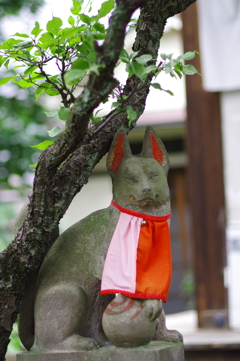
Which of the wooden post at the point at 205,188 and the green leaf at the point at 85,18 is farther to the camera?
the wooden post at the point at 205,188

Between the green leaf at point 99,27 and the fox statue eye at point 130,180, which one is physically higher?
the green leaf at point 99,27

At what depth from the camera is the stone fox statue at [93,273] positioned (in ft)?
6.28

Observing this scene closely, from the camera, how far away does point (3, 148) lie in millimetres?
5648

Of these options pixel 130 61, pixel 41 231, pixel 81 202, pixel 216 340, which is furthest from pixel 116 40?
pixel 81 202

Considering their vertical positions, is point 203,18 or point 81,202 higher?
point 203,18


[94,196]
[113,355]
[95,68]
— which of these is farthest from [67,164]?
[94,196]

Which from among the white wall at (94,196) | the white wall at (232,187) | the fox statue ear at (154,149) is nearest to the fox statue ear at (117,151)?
the fox statue ear at (154,149)

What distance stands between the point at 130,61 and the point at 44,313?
0.99 m

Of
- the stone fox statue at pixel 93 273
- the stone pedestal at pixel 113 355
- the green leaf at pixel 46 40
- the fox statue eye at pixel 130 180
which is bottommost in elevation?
the stone pedestal at pixel 113 355

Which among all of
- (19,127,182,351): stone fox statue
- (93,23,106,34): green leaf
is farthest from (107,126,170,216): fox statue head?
(93,23,106,34): green leaf

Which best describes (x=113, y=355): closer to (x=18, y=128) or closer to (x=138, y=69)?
(x=138, y=69)

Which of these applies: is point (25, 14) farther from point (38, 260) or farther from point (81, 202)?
point (38, 260)

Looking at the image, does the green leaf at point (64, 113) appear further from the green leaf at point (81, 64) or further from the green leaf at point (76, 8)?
the green leaf at point (76, 8)

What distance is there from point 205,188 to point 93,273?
11.4ft
